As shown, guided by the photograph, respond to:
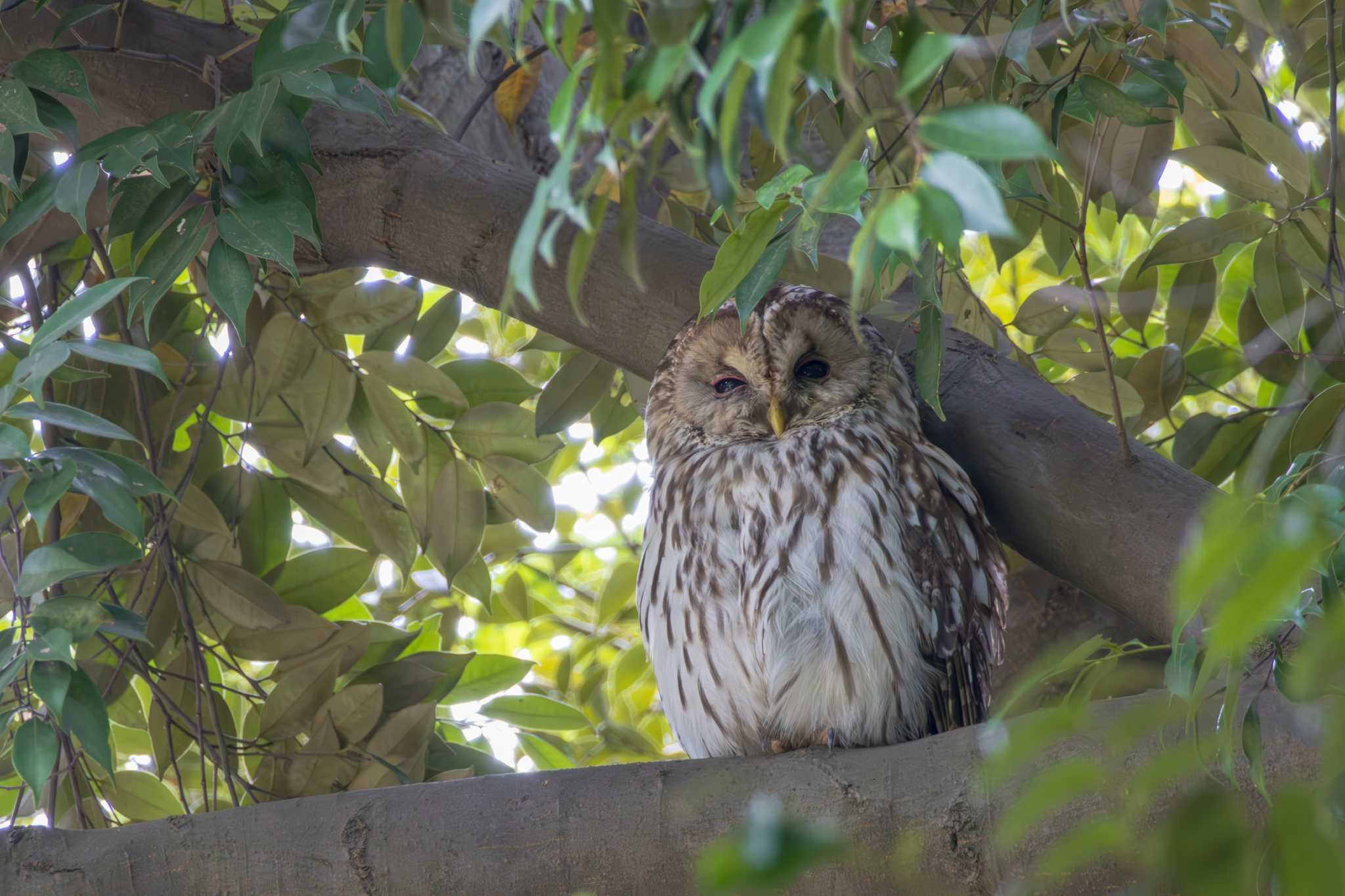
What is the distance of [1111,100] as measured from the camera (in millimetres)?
1539

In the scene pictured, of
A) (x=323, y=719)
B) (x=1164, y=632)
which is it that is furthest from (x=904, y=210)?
(x=323, y=719)

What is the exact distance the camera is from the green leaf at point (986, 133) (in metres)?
0.70

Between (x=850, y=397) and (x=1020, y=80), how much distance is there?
3.34 feet

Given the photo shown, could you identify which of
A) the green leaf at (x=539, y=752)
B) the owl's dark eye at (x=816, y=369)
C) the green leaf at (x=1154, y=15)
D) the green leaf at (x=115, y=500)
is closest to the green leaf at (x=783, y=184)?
the green leaf at (x=1154, y=15)

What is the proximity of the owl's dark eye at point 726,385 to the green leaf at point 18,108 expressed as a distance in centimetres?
133

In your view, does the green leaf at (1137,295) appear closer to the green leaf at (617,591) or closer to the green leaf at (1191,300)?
the green leaf at (1191,300)

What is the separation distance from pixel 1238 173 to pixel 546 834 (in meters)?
1.53

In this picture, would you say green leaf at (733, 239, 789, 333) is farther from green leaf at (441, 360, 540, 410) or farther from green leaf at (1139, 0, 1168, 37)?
green leaf at (441, 360, 540, 410)

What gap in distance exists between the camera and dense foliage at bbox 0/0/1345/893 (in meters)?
0.76

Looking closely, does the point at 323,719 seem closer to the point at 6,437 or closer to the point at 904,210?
the point at 6,437

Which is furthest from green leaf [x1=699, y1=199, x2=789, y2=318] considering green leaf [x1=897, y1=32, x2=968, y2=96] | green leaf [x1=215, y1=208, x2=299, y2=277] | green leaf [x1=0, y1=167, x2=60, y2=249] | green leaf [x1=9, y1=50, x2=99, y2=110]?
green leaf [x1=9, y1=50, x2=99, y2=110]

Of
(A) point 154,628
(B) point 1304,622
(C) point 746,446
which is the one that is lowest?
(B) point 1304,622

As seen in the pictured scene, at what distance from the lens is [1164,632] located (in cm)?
188

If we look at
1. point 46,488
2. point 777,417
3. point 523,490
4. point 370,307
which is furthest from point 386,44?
point 523,490
